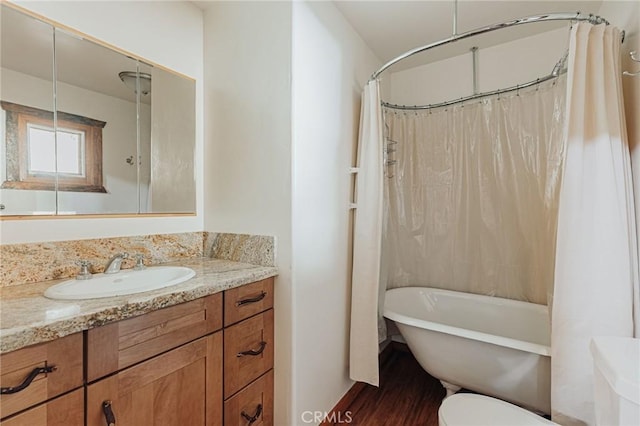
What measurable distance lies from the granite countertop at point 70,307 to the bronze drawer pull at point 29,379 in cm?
8

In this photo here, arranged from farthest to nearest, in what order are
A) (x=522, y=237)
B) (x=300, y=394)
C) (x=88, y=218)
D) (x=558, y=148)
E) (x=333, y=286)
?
(x=522, y=237), (x=333, y=286), (x=558, y=148), (x=300, y=394), (x=88, y=218)

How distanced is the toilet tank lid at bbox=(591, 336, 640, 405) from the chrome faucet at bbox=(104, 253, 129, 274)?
184cm

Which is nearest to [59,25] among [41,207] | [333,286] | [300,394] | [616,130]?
[41,207]

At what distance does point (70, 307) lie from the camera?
35.4 inches

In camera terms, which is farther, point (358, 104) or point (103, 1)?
point (358, 104)

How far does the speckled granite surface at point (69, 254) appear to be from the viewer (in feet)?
3.70

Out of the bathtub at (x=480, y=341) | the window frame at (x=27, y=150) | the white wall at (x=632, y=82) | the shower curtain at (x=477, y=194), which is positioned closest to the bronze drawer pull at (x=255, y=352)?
the bathtub at (x=480, y=341)

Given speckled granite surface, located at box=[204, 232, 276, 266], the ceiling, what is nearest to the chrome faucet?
speckled granite surface, located at box=[204, 232, 276, 266]

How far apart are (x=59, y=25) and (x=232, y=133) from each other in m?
0.81

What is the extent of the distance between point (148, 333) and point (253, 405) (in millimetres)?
683

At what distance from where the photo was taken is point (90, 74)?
138cm

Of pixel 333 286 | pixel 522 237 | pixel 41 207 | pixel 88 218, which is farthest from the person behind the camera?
pixel 522 237

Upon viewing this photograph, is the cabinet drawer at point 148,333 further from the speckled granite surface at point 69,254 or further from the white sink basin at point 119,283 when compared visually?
the speckled granite surface at point 69,254

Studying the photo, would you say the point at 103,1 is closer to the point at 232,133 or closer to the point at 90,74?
the point at 90,74
